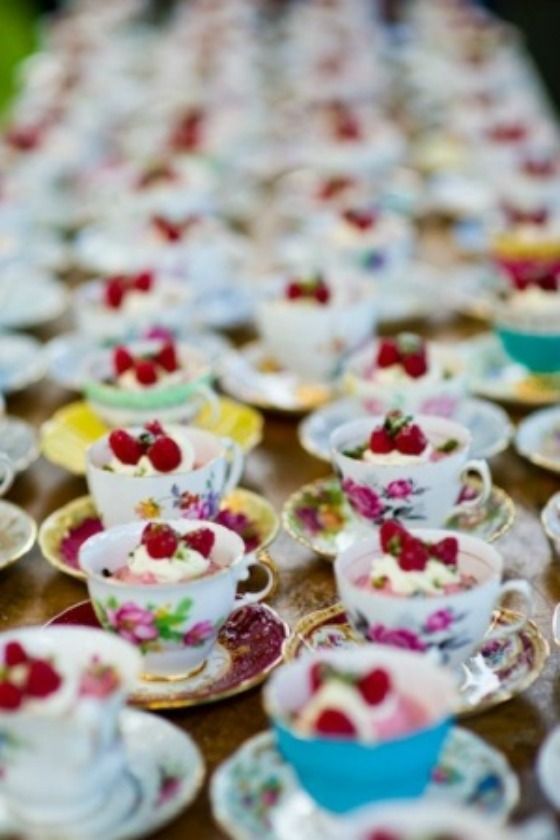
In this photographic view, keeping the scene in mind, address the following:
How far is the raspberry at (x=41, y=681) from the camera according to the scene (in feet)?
3.78

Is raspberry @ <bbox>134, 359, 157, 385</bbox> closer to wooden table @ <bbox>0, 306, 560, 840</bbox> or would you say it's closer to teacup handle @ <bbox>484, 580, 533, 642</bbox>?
wooden table @ <bbox>0, 306, 560, 840</bbox>

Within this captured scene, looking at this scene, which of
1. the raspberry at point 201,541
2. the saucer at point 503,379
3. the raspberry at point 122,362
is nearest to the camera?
the raspberry at point 201,541

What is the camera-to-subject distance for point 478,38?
4.93 m

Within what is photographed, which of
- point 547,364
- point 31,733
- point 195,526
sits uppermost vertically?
point 31,733

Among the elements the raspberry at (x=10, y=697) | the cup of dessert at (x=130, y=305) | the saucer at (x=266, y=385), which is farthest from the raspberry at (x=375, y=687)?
the cup of dessert at (x=130, y=305)

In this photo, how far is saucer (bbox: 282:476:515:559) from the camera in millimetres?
1646

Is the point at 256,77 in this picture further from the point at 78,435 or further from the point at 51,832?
the point at 51,832

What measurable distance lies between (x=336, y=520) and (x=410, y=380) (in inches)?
10.3

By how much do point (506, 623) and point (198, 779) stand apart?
387mm

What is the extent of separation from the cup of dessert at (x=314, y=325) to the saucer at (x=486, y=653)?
2.35ft

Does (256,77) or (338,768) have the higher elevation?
(338,768)

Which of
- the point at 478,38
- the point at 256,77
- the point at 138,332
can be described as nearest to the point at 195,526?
the point at 138,332

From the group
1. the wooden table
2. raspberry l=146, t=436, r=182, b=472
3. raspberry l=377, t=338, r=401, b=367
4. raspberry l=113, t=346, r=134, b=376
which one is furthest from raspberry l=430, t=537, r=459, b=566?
raspberry l=113, t=346, r=134, b=376

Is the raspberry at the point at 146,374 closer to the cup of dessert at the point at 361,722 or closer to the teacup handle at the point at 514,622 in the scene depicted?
the teacup handle at the point at 514,622
